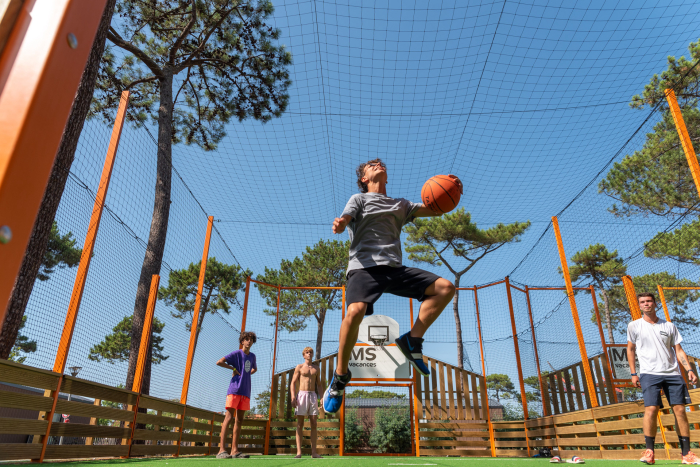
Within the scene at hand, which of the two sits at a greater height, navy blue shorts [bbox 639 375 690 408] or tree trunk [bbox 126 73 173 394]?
tree trunk [bbox 126 73 173 394]

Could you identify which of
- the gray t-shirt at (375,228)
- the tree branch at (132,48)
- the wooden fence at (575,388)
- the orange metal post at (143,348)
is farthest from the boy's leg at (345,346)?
the tree branch at (132,48)

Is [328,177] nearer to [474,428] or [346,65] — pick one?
[346,65]

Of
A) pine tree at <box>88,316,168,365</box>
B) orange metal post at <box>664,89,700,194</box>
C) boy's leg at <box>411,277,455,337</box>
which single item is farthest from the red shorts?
orange metal post at <box>664,89,700,194</box>

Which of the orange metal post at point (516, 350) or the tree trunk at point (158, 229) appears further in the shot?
the orange metal post at point (516, 350)

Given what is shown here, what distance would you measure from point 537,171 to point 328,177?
4954 millimetres

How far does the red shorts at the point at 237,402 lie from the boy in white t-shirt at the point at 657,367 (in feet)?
14.3

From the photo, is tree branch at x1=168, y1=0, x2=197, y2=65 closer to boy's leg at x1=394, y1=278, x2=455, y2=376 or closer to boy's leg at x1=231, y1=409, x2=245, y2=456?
boy's leg at x1=231, y1=409, x2=245, y2=456

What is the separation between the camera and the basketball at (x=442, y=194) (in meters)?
2.69

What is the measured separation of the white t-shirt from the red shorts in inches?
178

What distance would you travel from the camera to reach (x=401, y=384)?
7.10 meters

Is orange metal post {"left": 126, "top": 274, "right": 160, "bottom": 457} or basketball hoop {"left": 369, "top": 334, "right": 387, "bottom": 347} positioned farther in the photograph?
basketball hoop {"left": 369, "top": 334, "right": 387, "bottom": 347}

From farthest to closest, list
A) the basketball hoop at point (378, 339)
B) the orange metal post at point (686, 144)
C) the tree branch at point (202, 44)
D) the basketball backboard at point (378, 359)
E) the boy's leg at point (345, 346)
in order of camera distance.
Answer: the tree branch at point (202, 44) → the basketball hoop at point (378, 339) → the basketball backboard at point (378, 359) → the orange metal post at point (686, 144) → the boy's leg at point (345, 346)

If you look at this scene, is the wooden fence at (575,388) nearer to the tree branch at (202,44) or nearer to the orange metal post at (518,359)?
the orange metal post at (518,359)

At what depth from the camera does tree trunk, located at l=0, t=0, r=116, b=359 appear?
3.23 m
